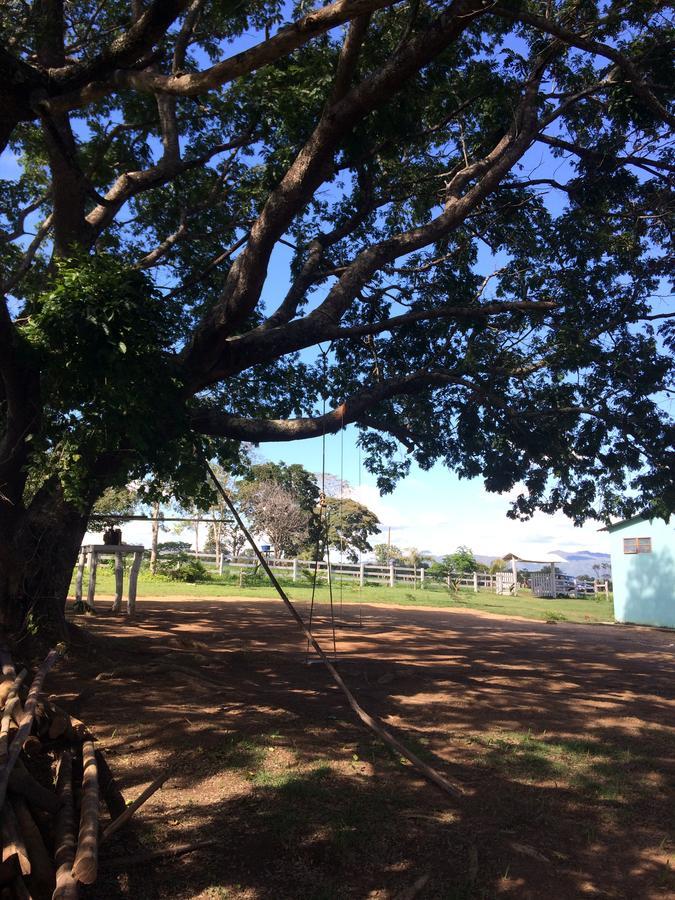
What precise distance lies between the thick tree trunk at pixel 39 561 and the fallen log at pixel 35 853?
5357 mm

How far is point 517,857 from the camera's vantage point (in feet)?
12.0

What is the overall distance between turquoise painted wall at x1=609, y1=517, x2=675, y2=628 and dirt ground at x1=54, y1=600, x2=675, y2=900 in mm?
10775

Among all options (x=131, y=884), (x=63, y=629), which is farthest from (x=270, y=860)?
(x=63, y=629)

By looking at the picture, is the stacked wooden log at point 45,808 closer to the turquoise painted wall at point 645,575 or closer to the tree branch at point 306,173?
the tree branch at point 306,173

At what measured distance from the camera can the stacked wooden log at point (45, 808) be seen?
247cm

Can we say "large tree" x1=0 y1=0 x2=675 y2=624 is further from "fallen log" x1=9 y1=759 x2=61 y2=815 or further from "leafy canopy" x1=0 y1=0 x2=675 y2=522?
"fallen log" x1=9 y1=759 x2=61 y2=815

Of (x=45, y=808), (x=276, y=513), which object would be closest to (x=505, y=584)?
(x=276, y=513)

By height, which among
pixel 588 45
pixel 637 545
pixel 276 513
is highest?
pixel 588 45

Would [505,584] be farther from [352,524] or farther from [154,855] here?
[154,855]

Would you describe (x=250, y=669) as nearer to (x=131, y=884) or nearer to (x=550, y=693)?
(x=550, y=693)

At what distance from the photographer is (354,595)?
26359 mm

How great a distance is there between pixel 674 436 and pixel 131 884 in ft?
34.5

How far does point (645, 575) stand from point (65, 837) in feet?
70.2

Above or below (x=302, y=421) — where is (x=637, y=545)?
below
